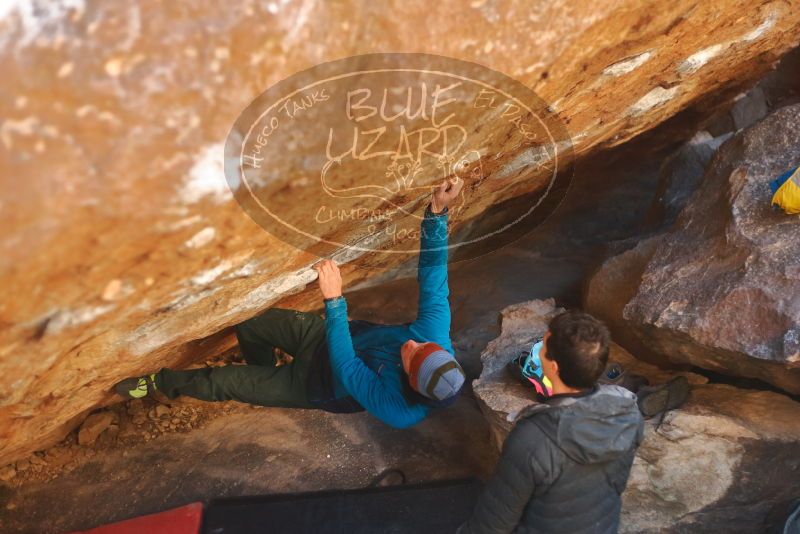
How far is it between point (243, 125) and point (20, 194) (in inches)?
23.3

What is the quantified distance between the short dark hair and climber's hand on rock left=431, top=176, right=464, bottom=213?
941mm

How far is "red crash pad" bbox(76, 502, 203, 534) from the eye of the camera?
3223mm

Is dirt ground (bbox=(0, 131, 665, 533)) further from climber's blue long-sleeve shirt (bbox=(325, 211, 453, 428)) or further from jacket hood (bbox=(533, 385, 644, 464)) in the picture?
jacket hood (bbox=(533, 385, 644, 464))

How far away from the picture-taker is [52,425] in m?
2.99

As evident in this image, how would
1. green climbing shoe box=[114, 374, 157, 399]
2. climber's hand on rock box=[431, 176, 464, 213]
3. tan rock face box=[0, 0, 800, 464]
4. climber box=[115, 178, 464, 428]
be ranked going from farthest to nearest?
1. green climbing shoe box=[114, 374, 157, 399]
2. climber's hand on rock box=[431, 176, 464, 213]
3. climber box=[115, 178, 464, 428]
4. tan rock face box=[0, 0, 800, 464]

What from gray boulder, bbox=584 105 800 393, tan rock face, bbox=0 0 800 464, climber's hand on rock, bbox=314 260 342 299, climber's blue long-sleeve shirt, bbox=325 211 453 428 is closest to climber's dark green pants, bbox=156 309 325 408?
climber's blue long-sleeve shirt, bbox=325 211 453 428

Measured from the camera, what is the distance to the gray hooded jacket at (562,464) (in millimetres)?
1975

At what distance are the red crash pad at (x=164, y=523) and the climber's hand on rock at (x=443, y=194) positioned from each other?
2007 mm

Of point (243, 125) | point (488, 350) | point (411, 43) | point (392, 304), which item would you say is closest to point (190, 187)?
point (243, 125)

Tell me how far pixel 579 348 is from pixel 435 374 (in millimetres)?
589

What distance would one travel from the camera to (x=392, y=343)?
292 centimetres

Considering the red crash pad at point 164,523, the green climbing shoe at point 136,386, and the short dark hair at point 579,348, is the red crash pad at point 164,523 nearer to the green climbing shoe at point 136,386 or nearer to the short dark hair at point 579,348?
the green climbing shoe at point 136,386

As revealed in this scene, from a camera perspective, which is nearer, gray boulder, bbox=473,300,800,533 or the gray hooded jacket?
the gray hooded jacket

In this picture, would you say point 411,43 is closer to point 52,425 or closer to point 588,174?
point 52,425
